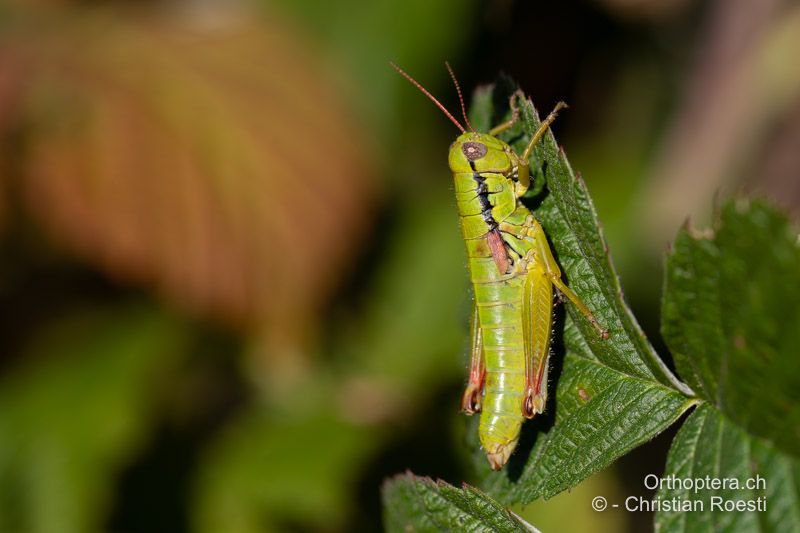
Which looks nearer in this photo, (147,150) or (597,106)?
(147,150)

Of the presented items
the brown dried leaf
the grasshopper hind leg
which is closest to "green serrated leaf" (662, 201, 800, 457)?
the grasshopper hind leg

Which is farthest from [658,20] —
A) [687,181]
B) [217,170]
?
[217,170]

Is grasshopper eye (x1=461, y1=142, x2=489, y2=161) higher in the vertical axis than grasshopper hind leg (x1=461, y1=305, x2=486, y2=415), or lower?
higher

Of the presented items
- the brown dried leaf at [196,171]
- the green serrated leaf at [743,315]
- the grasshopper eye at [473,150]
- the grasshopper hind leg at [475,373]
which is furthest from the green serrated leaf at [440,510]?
the brown dried leaf at [196,171]

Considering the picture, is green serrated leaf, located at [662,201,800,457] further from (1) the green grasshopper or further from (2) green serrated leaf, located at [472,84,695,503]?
(1) the green grasshopper

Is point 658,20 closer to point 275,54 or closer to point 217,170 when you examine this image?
point 275,54

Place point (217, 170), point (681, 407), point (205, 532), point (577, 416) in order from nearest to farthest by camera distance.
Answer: point (681, 407) < point (577, 416) < point (205, 532) < point (217, 170)
